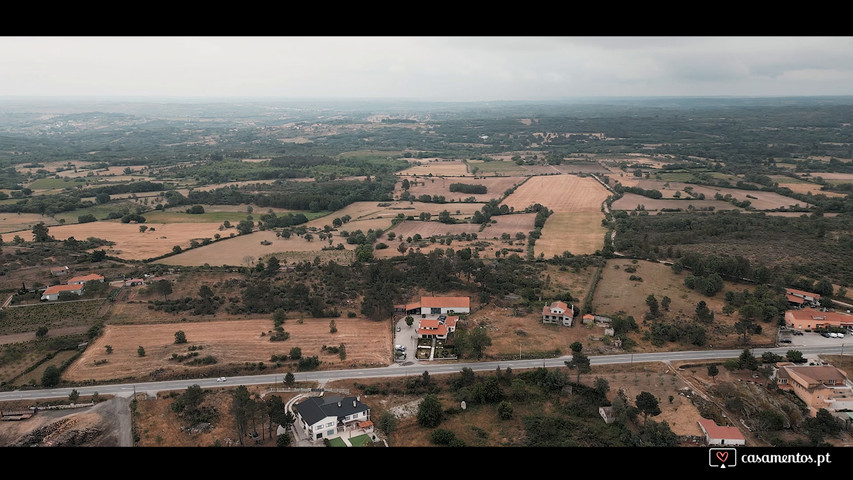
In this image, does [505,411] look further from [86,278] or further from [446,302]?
[86,278]

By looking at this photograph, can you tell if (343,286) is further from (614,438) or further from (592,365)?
(614,438)

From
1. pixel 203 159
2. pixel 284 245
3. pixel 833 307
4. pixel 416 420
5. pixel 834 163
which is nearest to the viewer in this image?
pixel 416 420

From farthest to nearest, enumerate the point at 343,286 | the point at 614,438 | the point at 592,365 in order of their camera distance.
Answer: the point at 343,286 < the point at 592,365 < the point at 614,438

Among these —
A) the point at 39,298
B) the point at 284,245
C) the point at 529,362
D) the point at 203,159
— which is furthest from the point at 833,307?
the point at 203,159

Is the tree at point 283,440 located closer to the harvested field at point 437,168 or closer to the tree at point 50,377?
the tree at point 50,377

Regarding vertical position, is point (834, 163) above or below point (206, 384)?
above

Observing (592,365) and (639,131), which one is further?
(639,131)

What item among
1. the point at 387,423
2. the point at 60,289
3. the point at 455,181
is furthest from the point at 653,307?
the point at 455,181
